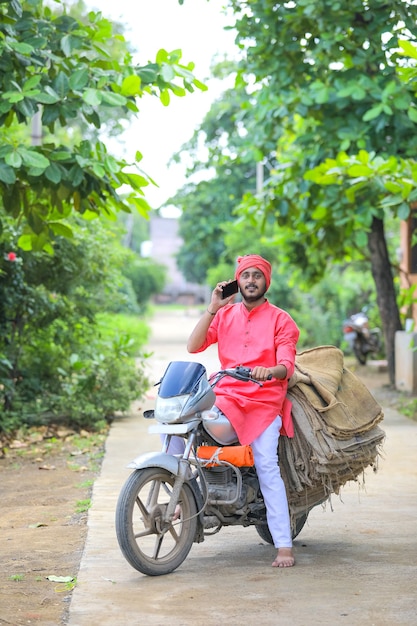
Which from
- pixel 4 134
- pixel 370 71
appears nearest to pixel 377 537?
pixel 4 134

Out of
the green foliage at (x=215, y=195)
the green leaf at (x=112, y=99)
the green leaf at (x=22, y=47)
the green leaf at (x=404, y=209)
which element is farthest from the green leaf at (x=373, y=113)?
the green foliage at (x=215, y=195)

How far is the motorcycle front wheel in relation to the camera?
208 inches

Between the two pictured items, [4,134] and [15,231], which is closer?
[4,134]

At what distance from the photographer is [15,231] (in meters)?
10.7

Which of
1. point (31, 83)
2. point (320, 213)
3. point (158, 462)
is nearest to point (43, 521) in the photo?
point (158, 462)

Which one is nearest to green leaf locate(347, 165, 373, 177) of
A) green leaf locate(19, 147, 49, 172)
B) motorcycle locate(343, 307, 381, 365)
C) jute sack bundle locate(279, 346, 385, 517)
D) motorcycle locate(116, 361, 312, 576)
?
green leaf locate(19, 147, 49, 172)

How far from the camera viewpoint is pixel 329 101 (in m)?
13.1

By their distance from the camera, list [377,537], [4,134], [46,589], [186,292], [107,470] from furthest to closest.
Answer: [186,292] < [4,134] < [107,470] < [377,537] < [46,589]

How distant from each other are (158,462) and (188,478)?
23cm

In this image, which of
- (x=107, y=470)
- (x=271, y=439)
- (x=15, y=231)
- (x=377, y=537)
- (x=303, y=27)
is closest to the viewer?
(x=271, y=439)

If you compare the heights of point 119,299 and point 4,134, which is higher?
point 4,134

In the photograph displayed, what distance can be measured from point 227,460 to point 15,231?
5706mm

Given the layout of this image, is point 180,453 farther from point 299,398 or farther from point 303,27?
point 303,27

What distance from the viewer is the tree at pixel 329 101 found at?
39.2ft
